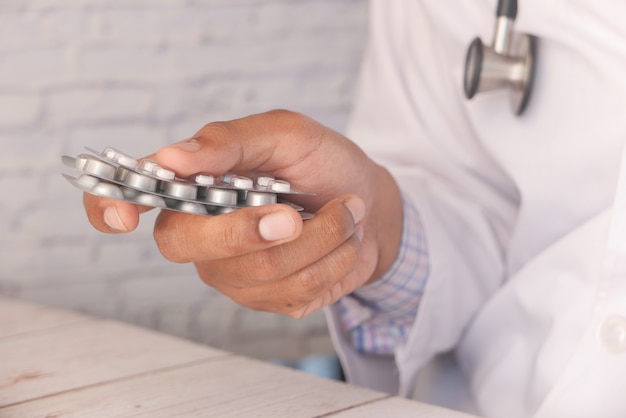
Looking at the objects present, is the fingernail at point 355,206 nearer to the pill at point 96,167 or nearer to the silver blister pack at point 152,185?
the silver blister pack at point 152,185

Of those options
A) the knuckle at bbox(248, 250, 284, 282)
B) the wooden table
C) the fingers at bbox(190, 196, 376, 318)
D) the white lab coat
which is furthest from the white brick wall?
the knuckle at bbox(248, 250, 284, 282)

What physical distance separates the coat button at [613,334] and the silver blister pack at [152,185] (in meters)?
0.27

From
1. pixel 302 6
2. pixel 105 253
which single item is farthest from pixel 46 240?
pixel 302 6

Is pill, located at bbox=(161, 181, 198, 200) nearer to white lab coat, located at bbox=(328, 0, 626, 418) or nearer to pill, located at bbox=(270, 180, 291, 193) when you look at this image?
pill, located at bbox=(270, 180, 291, 193)

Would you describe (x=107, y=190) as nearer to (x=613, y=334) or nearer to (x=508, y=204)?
(x=613, y=334)

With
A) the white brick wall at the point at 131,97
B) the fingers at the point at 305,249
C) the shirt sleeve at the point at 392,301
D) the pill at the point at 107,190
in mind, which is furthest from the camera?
the white brick wall at the point at 131,97

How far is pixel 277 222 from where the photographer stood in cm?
49

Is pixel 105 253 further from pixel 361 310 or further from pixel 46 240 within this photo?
pixel 361 310

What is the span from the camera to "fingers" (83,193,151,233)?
0.48 m

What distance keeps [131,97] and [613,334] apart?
983 mm

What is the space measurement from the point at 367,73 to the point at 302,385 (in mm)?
527

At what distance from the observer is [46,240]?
1.39 meters

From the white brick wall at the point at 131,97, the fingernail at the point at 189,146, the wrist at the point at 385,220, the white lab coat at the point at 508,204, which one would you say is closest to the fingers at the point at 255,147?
the fingernail at the point at 189,146

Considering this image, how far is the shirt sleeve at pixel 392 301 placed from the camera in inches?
31.1
